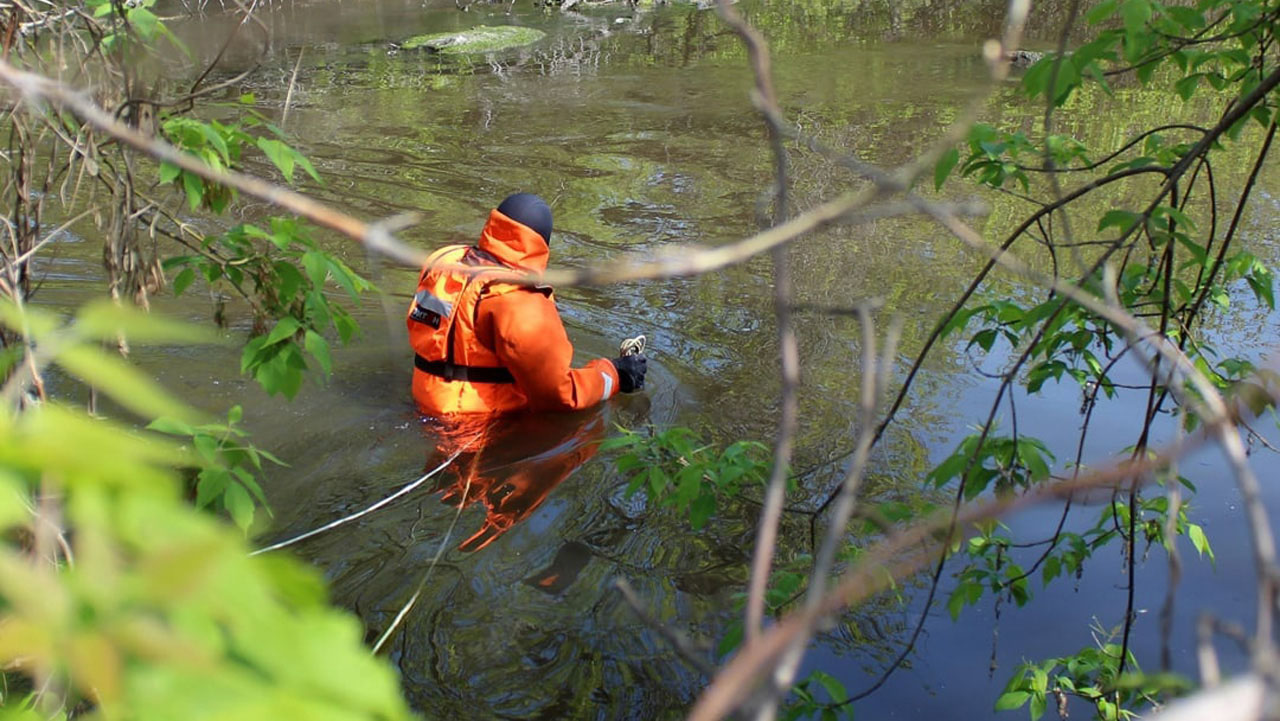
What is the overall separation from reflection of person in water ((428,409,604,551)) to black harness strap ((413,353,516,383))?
176 mm

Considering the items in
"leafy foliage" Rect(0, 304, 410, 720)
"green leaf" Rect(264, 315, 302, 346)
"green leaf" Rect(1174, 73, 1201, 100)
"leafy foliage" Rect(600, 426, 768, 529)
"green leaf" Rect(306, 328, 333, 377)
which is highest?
"green leaf" Rect(1174, 73, 1201, 100)

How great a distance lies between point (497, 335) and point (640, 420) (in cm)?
91

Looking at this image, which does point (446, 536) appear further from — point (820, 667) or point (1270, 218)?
point (1270, 218)

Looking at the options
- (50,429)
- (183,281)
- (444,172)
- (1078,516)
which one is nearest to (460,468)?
(183,281)

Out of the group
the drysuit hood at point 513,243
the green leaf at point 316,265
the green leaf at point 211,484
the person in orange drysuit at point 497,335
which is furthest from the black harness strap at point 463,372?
the green leaf at point 211,484

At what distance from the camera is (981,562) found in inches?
151

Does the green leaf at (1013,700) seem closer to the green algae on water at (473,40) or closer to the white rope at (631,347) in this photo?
the white rope at (631,347)

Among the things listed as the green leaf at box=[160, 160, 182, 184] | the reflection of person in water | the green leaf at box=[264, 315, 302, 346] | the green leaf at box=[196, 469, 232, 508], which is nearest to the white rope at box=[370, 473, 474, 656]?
the reflection of person in water

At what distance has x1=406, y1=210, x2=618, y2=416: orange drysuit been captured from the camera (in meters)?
4.53

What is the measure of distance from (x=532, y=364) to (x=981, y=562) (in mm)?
1959

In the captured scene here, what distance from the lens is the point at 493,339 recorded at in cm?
466

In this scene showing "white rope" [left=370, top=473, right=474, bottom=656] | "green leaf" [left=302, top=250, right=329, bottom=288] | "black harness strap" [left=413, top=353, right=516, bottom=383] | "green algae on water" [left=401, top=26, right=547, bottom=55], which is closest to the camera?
"green leaf" [left=302, top=250, right=329, bottom=288]

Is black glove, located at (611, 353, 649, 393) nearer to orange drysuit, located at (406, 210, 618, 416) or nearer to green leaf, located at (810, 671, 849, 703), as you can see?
orange drysuit, located at (406, 210, 618, 416)

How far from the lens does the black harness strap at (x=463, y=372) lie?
475cm
